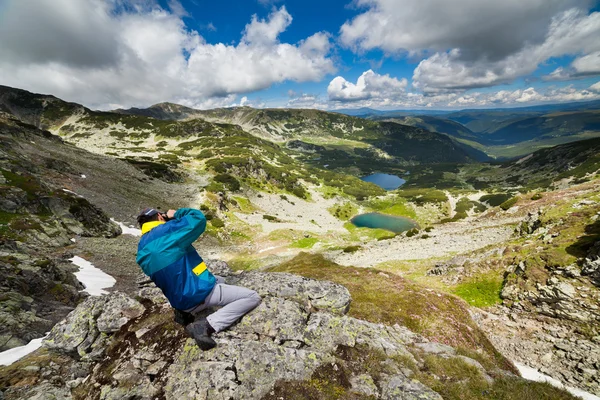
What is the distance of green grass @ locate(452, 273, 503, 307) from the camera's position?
22656 mm

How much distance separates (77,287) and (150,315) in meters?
23.1

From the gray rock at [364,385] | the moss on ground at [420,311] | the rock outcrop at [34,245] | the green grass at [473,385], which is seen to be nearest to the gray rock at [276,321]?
the gray rock at [364,385]

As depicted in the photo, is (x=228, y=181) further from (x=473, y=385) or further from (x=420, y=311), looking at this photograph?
(x=473, y=385)

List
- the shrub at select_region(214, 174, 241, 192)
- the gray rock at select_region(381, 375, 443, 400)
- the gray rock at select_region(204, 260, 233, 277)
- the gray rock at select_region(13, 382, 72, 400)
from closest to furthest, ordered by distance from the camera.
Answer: the gray rock at select_region(381, 375, 443, 400) < the gray rock at select_region(13, 382, 72, 400) < the gray rock at select_region(204, 260, 233, 277) < the shrub at select_region(214, 174, 241, 192)

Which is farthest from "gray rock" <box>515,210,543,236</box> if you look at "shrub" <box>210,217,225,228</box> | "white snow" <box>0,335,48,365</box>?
"shrub" <box>210,217,225,228</box>

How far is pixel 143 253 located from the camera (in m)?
6.34

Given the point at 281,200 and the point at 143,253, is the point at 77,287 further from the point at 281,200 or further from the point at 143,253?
the point at 281,200

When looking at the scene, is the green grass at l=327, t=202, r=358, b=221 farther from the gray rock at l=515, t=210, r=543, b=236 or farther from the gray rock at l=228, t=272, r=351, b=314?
the gray rock at l=228, t=272, r=351, b=314

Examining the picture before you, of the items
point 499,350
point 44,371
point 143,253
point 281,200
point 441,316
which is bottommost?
point 281,200

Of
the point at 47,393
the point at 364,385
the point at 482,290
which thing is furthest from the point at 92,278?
the point at 482,290

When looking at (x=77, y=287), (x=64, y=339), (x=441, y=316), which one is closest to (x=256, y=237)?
(x=77, y=287)

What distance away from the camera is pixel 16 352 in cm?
1307

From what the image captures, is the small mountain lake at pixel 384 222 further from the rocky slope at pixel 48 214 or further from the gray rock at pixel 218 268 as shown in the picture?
the gray rock at pixel 218 268

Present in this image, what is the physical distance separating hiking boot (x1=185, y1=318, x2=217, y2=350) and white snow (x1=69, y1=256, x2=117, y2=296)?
24.8 metres
